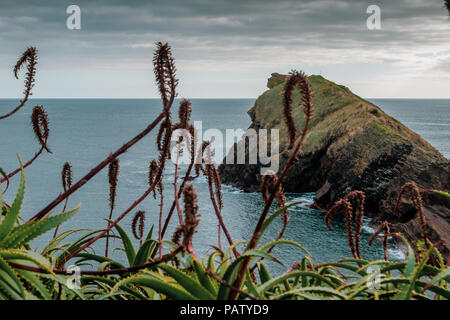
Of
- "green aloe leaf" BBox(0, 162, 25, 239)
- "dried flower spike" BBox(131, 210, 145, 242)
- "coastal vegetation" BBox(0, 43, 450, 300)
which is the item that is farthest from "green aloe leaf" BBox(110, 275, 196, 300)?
"dried flower spike" BBox(131, 210, 145, 242)

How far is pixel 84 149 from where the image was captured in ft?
340

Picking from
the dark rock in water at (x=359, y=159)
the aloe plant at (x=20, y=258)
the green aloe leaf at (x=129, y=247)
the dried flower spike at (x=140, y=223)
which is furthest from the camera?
the dark rock in water at (x=359, y=159)

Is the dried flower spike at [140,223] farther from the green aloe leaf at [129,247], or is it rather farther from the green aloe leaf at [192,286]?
the green aloe leaf at [192,286]

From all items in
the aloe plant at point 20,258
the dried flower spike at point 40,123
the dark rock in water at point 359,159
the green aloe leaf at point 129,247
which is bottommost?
the dark rock in water at point 359,159

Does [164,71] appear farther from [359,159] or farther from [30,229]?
[359,159]

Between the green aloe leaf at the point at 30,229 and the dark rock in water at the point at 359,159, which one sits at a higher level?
the green aloe leaf at the point at 30,229

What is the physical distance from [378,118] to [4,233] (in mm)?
62051

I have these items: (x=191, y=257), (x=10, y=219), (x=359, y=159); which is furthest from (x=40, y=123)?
(x=359, y=159)

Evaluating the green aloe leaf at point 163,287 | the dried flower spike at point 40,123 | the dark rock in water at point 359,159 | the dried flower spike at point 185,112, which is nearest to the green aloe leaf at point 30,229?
the green aloe leaf at point 163,287

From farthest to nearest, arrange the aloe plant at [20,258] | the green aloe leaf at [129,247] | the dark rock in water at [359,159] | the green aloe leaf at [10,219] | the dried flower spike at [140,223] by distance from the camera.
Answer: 1. the dark rock in water at [359,159]
2. the dried flower spike at [140,223]
3. the green aloe leaf at [129,247]
4. the green aloe leaf at [10,219]
5. the aloe plant at [20,258]

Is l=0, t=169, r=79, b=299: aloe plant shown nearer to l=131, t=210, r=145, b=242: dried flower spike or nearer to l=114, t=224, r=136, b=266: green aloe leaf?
l=114, t=224, r=136, b=266: green aloe leaf

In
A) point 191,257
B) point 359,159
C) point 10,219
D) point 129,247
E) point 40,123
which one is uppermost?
point 40,123

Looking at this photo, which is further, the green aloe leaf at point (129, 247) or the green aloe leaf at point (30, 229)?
the green aloe leaf at point (129, 247)

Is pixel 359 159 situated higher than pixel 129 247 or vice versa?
pixel 129 247
